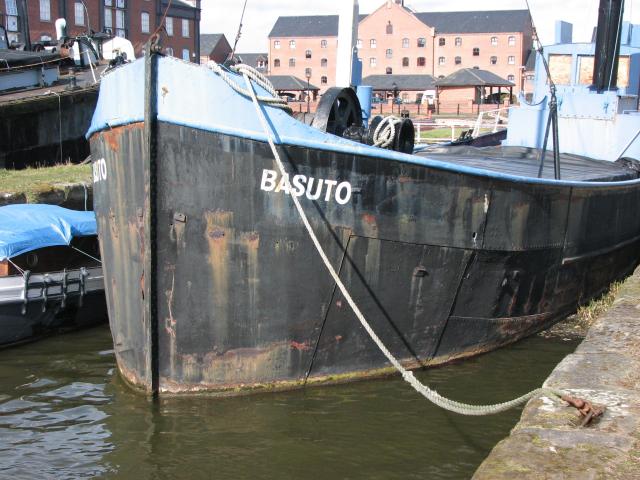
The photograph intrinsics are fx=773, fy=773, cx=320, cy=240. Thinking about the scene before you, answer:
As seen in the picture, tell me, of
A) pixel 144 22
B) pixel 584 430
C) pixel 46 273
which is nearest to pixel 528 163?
pixel 46 273

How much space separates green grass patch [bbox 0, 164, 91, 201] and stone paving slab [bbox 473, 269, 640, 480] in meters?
9.35

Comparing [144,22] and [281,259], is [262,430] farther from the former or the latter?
[144,22]

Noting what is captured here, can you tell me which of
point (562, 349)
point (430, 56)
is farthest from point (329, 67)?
point (562, 349)

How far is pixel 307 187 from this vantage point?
6074 millimetres

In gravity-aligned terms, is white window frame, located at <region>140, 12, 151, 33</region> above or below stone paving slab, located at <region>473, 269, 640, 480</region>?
above

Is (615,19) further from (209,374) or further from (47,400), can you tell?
(47,400)

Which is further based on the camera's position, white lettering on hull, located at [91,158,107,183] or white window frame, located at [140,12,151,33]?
white window frame, located at [140,12,151,33]

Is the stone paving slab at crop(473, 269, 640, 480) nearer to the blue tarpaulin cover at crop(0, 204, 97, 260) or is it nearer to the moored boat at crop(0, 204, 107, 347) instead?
the moored boat at crop(0, 204, 107, 347)

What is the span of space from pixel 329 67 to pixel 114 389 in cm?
8493

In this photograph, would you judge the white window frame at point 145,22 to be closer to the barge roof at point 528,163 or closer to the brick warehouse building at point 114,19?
the brick warehouse building at point 114,19

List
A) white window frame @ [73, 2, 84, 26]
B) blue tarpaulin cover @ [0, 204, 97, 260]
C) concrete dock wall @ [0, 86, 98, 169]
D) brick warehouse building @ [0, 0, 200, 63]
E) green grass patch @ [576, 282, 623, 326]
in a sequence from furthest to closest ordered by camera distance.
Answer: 1. white window frame @ [73, 2, 84, 26]
2. brick warehouse building @ [0, 0, 200, 63]
3. concrete dock wall @ [0, 86, 98, 169]
4. blue tarpaulin cover @ [0, 204, 97, 260]
5. green grass patch @ [576, 282, 623, 326]

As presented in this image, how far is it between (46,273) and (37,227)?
664 millimetres

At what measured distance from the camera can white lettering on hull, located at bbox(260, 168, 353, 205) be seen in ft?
19.7

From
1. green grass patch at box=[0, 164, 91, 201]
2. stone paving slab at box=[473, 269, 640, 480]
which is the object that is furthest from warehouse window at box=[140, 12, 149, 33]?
stone paving slab at box=[473, 269, 640, 480]
